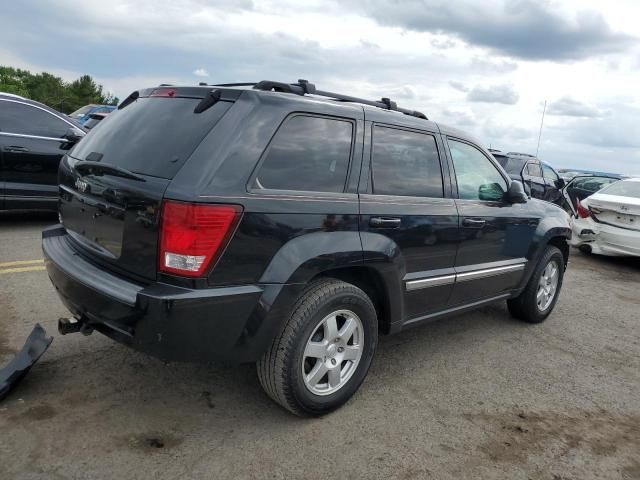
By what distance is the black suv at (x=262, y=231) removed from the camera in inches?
97.7

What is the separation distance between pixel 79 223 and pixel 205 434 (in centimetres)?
139

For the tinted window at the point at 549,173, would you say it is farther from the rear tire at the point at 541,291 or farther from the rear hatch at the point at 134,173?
the rear hatch at the point at 134,173

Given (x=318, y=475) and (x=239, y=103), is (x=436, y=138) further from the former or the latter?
(x=318, y=475)

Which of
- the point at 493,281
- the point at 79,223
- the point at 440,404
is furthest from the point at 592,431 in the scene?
the point at 79,223

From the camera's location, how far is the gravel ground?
8.47 ft

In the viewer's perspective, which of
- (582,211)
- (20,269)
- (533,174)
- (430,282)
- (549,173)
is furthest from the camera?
(549,173)

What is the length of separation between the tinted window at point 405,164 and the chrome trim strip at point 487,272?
0.65m

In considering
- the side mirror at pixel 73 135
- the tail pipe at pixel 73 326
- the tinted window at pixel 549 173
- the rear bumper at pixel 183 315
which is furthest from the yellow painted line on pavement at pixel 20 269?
the tinted window at pixel 549 173

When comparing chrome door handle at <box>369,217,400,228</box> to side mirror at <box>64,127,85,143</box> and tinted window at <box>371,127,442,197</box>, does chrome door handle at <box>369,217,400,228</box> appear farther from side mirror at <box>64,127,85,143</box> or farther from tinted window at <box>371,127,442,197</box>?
side mirror at <box>64,127,85,143</box>

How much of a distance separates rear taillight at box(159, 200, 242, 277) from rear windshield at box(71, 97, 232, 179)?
0.79 feet

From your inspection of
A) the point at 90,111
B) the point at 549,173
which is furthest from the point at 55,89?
the point at 549,173

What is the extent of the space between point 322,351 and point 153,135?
149 cm

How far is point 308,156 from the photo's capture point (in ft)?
9.52

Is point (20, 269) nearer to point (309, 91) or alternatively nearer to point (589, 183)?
point (309, 91)
